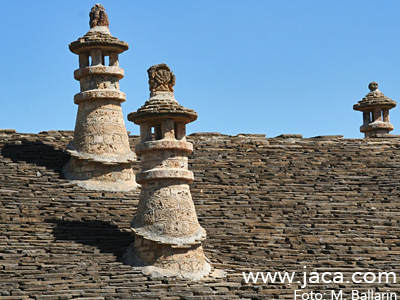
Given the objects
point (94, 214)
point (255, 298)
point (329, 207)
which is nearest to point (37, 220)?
point (94, 214)

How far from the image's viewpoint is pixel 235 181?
1161 inches

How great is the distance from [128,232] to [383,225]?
21.9 feet

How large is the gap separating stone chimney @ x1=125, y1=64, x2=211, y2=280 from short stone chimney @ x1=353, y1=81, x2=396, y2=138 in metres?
10.9

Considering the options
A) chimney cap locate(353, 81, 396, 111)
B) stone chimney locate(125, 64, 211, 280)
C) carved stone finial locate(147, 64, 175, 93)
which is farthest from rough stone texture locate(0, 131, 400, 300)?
carved stone finial locate(147, 64, 175, 93)

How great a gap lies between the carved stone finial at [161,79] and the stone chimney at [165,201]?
104 millimetres

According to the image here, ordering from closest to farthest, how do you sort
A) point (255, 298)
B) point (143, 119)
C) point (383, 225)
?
1. point (255, 298)
2. point (143, 119)
3. point (383, 225)

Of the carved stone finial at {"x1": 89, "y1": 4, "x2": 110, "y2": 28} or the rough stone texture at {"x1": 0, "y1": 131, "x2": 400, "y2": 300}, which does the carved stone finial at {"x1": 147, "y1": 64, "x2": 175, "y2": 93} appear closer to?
the rough stone texture at {"x1": 0, "y1": 131, "x2": 400, "y2": 300}

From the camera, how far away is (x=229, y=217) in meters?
27.6

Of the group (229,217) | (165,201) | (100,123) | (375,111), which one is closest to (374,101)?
(375,111)

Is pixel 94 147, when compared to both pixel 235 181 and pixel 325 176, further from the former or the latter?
pixel 325 176

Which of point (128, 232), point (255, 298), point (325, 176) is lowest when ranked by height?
point (255, 298)

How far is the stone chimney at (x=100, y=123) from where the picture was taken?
2880cm

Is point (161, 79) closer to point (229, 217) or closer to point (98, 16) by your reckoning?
point (229, 217)

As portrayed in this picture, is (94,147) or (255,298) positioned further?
(94,147)
